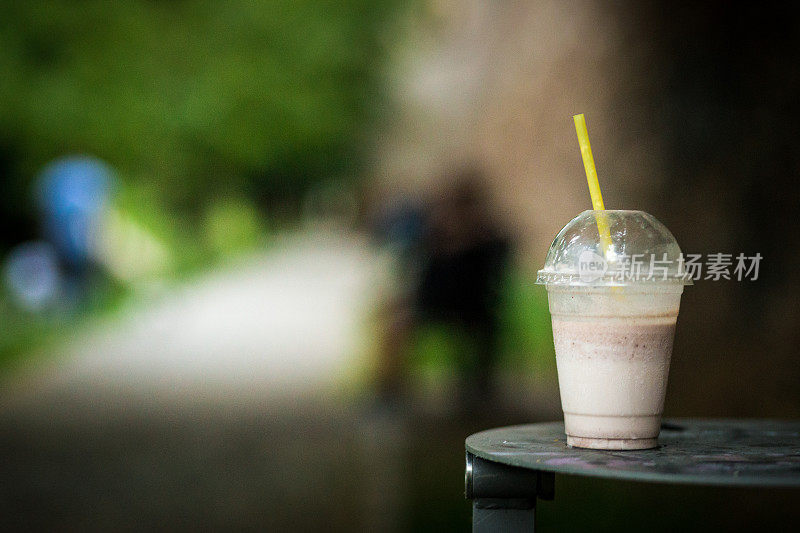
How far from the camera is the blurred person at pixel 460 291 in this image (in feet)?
27.6

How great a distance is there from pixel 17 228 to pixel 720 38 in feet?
43.9

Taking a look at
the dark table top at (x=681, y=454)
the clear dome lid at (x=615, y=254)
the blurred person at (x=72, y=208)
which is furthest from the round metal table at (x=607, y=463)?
the blurred person at (x=72, y=208)

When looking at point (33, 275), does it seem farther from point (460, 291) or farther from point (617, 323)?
point (617, 323)

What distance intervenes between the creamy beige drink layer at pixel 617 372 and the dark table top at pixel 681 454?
0.20 feet

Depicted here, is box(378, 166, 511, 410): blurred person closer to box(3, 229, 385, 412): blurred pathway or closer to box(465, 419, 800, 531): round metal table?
box(3, 229, 385, 412): blurred pathway

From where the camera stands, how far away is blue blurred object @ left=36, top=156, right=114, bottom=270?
16.4m

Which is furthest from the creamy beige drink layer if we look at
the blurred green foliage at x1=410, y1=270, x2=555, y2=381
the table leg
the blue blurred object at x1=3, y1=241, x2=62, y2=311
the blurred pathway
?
the blue blurred object at x1=3, y1=241, x2=62, y2=311

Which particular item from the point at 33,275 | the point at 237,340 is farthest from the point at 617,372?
the point at 33,275

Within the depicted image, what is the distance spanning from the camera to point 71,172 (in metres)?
16.5

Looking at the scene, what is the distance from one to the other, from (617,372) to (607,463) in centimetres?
25

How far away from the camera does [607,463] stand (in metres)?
1.97

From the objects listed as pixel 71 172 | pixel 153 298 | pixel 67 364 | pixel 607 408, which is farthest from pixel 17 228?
pixel 607 408

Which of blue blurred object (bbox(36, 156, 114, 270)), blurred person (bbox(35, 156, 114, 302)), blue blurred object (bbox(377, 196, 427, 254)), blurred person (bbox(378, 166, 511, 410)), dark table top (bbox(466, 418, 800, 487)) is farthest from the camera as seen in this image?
blue blurred object (bbox(36, 156, 114, 270))

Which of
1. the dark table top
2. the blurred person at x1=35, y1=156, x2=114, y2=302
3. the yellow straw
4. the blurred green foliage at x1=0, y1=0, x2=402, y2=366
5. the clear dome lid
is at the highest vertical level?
the blurred green foliage at x1=0, y1=0, x2=402, y2=366
